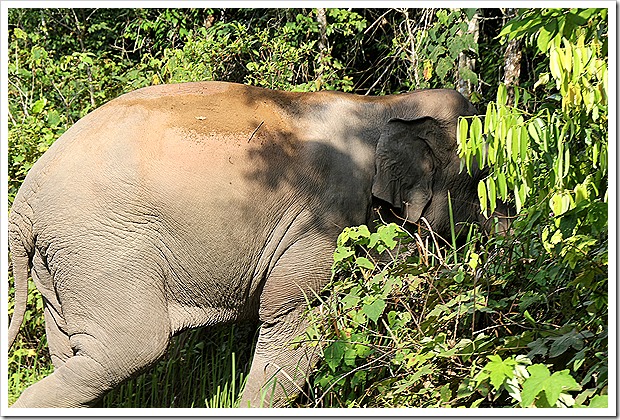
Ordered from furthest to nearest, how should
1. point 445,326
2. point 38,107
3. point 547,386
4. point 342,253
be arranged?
point 38,107, point 342,253, point 445,326, point 547,386

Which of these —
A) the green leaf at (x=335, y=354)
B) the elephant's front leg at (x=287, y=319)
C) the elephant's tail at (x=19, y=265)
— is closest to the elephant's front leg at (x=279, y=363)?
the elephant's front leg at (x=287, y=319)

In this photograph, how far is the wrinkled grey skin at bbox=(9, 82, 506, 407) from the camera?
447 centimetres

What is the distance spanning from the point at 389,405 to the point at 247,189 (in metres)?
1.33

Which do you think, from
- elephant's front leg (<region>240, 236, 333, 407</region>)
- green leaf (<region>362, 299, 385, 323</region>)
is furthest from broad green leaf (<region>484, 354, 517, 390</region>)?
elephant's front leg (<region>240, 236, 333, 407</region>)

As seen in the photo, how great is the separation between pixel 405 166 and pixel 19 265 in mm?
2209

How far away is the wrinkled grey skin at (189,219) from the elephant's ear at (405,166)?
0.01 metres

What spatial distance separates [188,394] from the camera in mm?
5453

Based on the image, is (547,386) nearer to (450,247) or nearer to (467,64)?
(450,247)

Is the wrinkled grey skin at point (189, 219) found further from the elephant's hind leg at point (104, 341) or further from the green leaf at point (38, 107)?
the green leaf at point (38, 107)

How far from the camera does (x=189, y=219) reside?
14.8 ft

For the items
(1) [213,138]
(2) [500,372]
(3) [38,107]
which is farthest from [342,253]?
(3) [38,107]

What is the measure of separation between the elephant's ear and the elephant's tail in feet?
6.31

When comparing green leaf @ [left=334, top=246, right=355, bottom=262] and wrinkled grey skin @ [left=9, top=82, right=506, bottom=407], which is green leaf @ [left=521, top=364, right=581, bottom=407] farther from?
wrinkled grey skin @ [left=9, top=82, right=506, bottom=407]

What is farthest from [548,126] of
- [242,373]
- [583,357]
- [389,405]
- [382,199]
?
[242,373]
